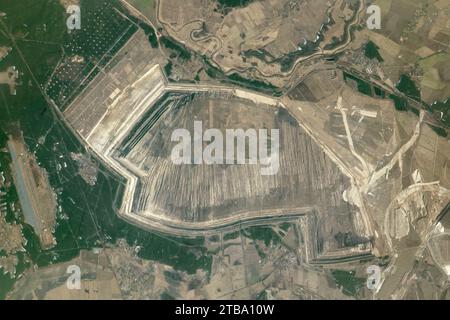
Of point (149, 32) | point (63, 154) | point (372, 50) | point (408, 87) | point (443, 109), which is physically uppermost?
point (149, 32)

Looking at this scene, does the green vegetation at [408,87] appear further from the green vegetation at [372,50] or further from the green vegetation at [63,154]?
the green vegetation at [63,154]

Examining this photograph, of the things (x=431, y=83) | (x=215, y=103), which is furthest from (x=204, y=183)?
(x=431, y=83)

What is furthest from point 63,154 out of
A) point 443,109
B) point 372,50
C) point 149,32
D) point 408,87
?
point 443,109

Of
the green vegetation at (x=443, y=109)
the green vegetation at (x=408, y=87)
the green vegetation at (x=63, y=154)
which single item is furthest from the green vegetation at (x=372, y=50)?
the green vegetation at (x=63, y=154)

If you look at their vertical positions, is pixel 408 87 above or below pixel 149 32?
below

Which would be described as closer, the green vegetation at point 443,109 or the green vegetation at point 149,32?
the green vegetation at point 149,32

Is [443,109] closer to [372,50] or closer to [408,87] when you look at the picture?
[408,87]

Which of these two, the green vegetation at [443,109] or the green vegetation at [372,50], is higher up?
the green vegetation at [372,50]

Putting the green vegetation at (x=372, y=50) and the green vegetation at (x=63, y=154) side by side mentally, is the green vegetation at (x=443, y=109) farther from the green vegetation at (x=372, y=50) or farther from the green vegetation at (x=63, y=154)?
the green vegetation at (x=63, y=154)

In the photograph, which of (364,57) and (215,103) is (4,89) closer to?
(215,103)

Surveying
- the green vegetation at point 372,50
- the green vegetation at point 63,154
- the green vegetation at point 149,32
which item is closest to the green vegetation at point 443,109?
the green vegetation at point 372,50

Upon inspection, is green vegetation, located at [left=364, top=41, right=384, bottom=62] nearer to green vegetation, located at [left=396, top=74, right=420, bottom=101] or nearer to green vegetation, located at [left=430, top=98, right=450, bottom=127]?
green vegetation, located at [left=396, top=74, right=420, bottom=101]
